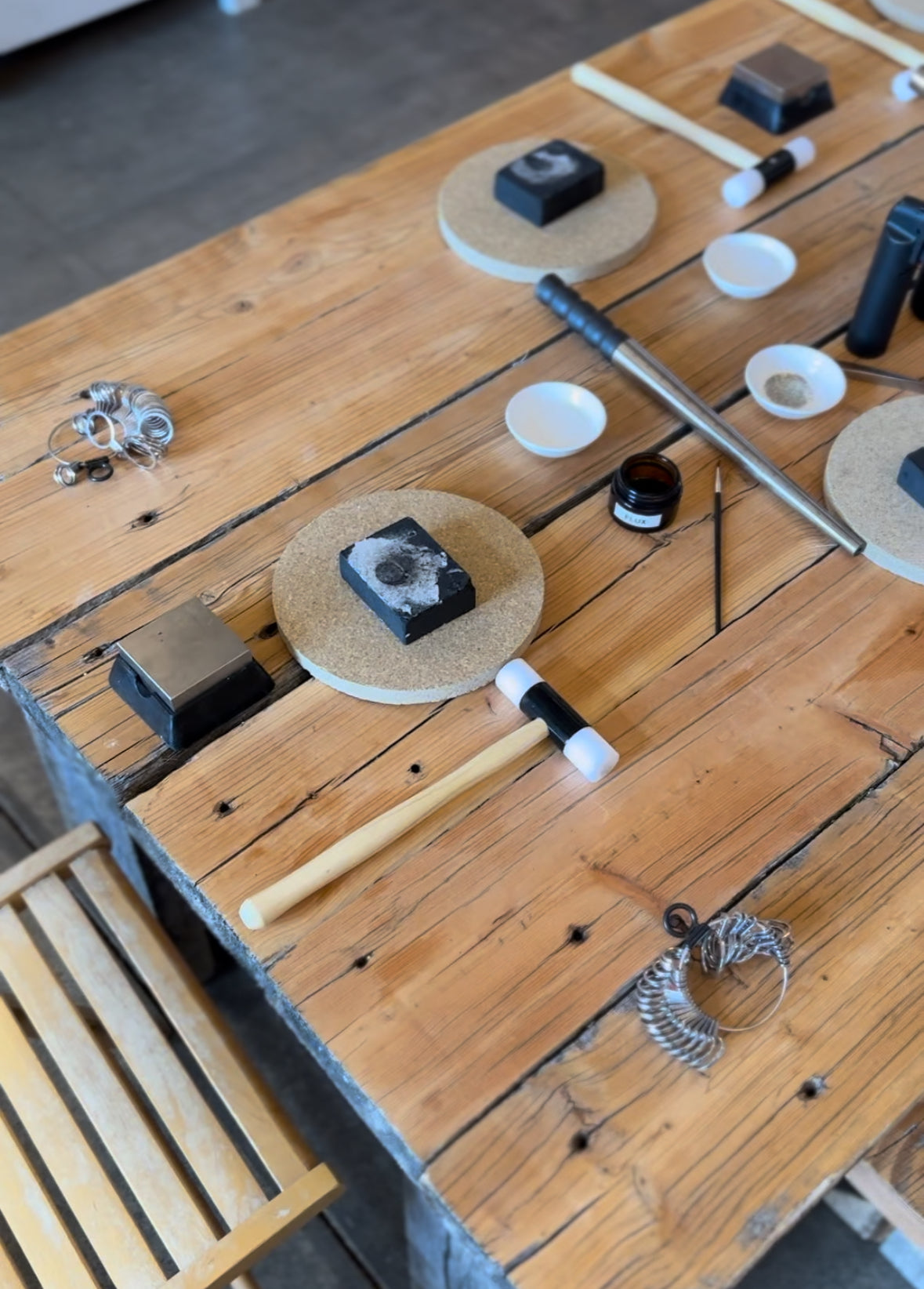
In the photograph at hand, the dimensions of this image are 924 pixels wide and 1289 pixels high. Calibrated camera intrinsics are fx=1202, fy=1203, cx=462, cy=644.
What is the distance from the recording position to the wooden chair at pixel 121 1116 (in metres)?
1.07

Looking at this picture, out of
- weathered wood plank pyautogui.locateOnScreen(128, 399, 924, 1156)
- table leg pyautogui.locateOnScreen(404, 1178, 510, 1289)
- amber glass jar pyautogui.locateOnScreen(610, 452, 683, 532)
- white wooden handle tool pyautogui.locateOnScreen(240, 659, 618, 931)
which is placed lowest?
table leg pyautogui.locateOnScreen(404, 1178, 510, 1289)

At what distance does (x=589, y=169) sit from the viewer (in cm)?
144

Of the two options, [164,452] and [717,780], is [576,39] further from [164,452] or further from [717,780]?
[717,780]

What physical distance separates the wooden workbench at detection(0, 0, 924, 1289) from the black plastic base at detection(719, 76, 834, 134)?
7 centimetres

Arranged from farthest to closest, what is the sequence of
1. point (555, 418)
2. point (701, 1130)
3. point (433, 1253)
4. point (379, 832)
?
point (555, 418), point (433, 1253), point (379, 832), point (701, 1130)

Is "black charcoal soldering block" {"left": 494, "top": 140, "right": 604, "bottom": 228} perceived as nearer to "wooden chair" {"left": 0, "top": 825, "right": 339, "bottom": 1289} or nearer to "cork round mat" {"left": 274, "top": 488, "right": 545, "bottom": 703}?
"cork round mat" {"left": 274, "top": 488, "right": 545, "bottom": 703}

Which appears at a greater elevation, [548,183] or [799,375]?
[548,183]

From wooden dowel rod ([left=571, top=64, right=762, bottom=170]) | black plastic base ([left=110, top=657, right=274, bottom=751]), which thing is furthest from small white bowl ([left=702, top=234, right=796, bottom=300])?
black plastic base ([left=110, top=657, right=274, bottom=751])

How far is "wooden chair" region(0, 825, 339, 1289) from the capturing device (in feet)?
3.51

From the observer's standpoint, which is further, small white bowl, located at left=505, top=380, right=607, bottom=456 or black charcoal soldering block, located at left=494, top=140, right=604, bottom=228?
black charcoal soldering block, located at left=494, top=140, right=604, bottom=228

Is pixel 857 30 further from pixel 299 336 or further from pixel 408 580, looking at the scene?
pixel 408 580

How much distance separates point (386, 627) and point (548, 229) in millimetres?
622

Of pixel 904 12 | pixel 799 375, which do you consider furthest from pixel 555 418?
pixel 904 12

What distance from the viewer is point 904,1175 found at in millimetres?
1168
